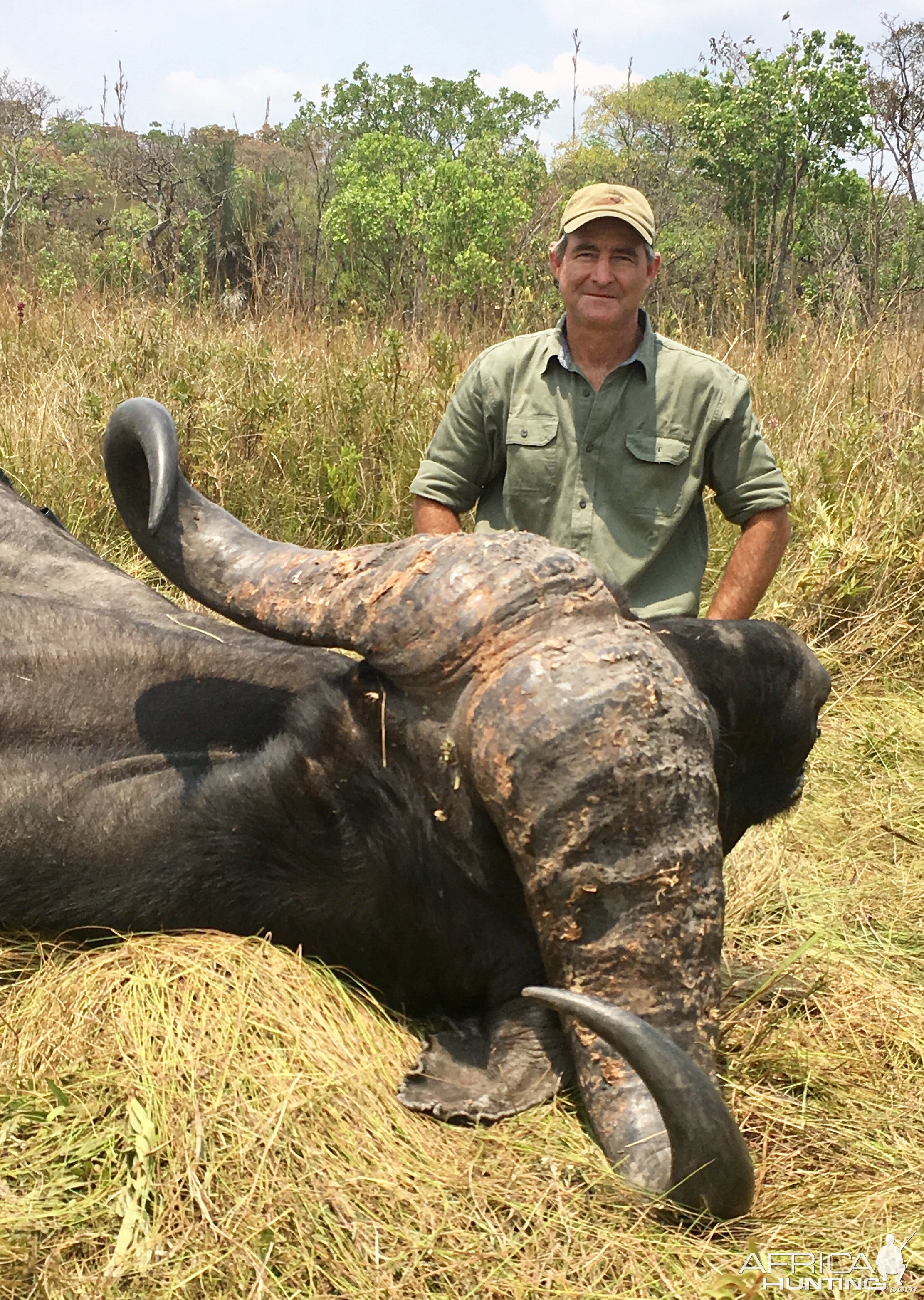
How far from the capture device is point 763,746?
278 cm

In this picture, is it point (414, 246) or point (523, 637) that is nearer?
point (523, 637)

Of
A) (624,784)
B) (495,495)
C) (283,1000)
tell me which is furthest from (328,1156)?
(495,495)

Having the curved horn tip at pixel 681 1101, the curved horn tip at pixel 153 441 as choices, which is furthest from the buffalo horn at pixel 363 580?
the curved horn tip at pixel 681 1101

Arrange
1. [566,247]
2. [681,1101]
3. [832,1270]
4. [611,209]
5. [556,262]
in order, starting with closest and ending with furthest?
1. [681,1101]
2. [832,1270]
3. [611,209]
4. [566,247]
5. [556,262]

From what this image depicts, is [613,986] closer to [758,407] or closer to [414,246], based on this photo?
[758,407]

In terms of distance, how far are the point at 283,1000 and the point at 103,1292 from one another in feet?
2.32

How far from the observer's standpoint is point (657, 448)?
14.8 ft

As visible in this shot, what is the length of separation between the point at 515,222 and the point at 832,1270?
11.5 metres

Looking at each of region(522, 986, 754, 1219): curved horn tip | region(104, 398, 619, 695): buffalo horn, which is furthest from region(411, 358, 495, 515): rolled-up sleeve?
region(522, 986, 754, 1219): curved horn tip

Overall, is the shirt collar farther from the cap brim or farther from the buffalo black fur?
the buffalo black fur

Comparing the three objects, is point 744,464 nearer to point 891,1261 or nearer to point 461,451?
point 461,451

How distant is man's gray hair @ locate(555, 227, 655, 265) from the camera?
456cm

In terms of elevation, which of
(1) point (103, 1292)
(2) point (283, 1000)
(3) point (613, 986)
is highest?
(3) point (613, 986)

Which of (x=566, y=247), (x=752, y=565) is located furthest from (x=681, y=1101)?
(x=566, y=247)
